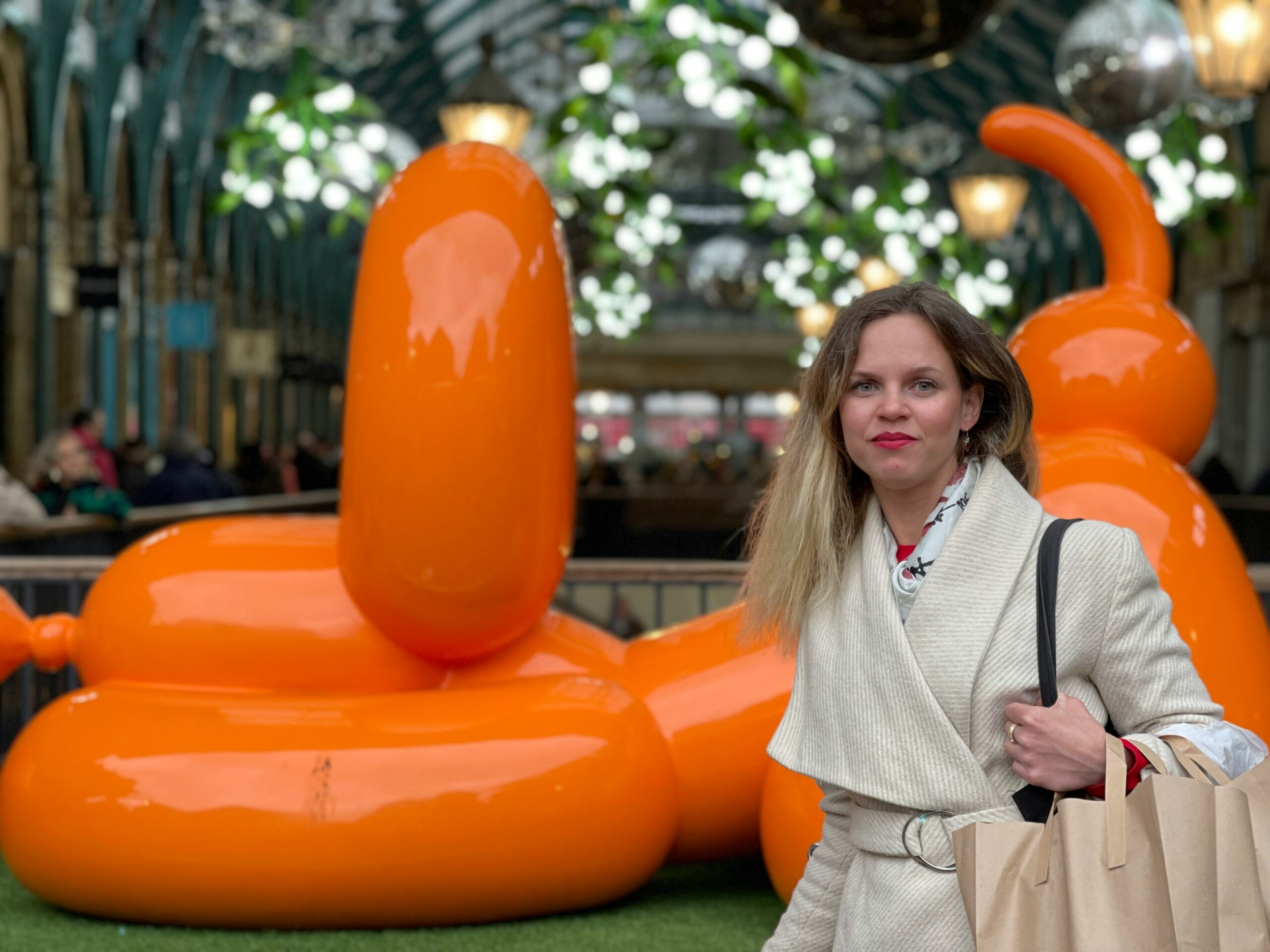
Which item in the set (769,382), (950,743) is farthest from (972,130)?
(950,743)

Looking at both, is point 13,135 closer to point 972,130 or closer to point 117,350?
point 117,350

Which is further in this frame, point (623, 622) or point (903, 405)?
point (623, 622)

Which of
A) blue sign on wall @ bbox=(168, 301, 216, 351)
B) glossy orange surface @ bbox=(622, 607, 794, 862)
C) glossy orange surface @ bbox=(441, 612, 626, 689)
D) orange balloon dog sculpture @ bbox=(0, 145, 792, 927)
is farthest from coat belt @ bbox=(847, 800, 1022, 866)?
blue sign on wall @ bbox=(168, 301, 216, 351)

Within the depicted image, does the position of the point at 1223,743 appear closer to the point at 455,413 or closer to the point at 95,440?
the point at 455,413

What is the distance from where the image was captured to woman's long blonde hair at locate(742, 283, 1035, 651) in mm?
2092

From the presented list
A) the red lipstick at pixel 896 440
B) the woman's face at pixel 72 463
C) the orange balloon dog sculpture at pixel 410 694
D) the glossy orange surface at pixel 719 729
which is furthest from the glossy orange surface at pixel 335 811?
the woman's face at pixel 72 463

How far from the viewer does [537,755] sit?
12.2ft

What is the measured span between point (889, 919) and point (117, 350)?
21812 millimetres

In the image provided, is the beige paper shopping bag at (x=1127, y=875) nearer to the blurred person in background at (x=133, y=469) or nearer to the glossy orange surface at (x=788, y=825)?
the glossy orange surface at (x=788, y=825)

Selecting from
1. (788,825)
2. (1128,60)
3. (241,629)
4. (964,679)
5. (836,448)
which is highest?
(1128,60)

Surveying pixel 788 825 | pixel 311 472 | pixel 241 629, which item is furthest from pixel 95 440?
pixel 788 825

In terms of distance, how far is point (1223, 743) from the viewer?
1883 millimetres

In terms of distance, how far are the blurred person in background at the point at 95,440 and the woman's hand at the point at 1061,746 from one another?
8941mm

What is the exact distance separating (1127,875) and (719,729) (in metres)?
2.22
